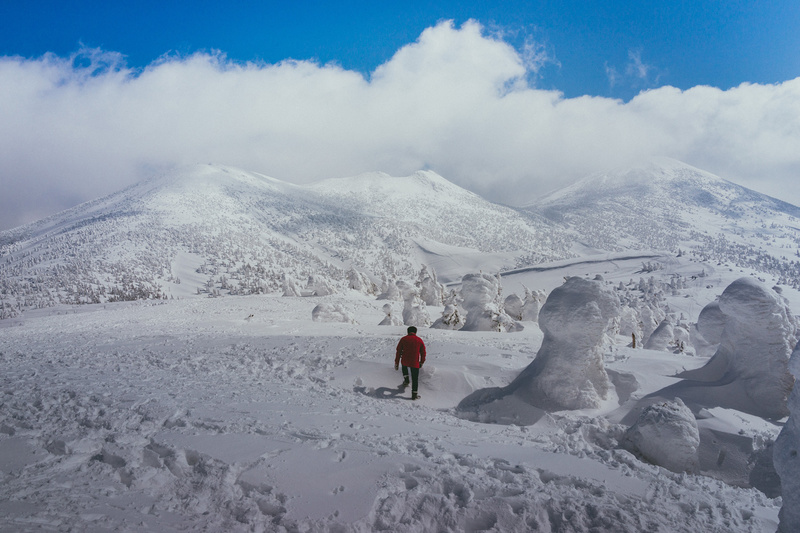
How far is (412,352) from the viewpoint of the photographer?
7633 millimetres

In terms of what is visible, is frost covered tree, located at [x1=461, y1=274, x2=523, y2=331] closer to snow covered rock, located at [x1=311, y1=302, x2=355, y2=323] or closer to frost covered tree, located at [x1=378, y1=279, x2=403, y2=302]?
snow covered rock, located at [x1=311, y1=302, x2=355, y2=323]

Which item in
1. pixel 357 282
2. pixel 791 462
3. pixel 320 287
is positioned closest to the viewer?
pixel 791 462

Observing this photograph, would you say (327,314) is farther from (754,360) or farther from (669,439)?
(669,439)

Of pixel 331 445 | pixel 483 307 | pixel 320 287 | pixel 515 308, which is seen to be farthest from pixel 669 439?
pixel 320 287

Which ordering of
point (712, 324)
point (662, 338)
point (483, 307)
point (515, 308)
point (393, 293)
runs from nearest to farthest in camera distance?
point (712, 324) → point (483, 307) → point (662, 338) → point (515, 308) → point (393, 293)

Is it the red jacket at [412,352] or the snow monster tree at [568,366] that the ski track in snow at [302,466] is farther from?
the red jacket at [412,352]

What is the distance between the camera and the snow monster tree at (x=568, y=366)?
7504 mm

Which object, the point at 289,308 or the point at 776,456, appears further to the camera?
the point at 289,308

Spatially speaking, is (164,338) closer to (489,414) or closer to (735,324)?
(489,414)

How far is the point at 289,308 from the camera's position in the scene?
24.8 metres

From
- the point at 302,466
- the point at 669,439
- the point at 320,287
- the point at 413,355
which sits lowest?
the point at 302,466

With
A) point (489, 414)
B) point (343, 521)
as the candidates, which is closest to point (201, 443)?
point (343, 521)

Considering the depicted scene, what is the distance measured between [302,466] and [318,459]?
208 mm

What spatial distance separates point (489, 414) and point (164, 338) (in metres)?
11.1
